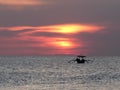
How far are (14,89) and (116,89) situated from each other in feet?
43.8

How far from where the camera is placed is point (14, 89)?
57.0 meters

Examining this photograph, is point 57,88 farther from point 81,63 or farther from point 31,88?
point 81,63

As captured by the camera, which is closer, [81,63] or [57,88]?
[57,88]

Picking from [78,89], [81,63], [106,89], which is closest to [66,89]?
[78,89]

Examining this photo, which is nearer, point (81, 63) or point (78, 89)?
point (78, 89)

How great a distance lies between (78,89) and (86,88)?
6.00 feet

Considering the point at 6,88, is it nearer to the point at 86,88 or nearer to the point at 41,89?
the point at 41,89

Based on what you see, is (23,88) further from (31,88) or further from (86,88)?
(86,88)

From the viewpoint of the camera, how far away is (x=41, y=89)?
184 ft

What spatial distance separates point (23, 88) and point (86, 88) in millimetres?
8464

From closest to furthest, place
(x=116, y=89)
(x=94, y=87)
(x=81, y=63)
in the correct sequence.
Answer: (x=116, y=89) → (x=94, y=87) → (x=81, y=63)

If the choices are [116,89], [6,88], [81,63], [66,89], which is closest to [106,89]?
[116,89]

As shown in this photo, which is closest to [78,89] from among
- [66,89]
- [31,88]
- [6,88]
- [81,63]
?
[66,89]

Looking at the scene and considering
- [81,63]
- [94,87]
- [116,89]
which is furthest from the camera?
[81,63]
